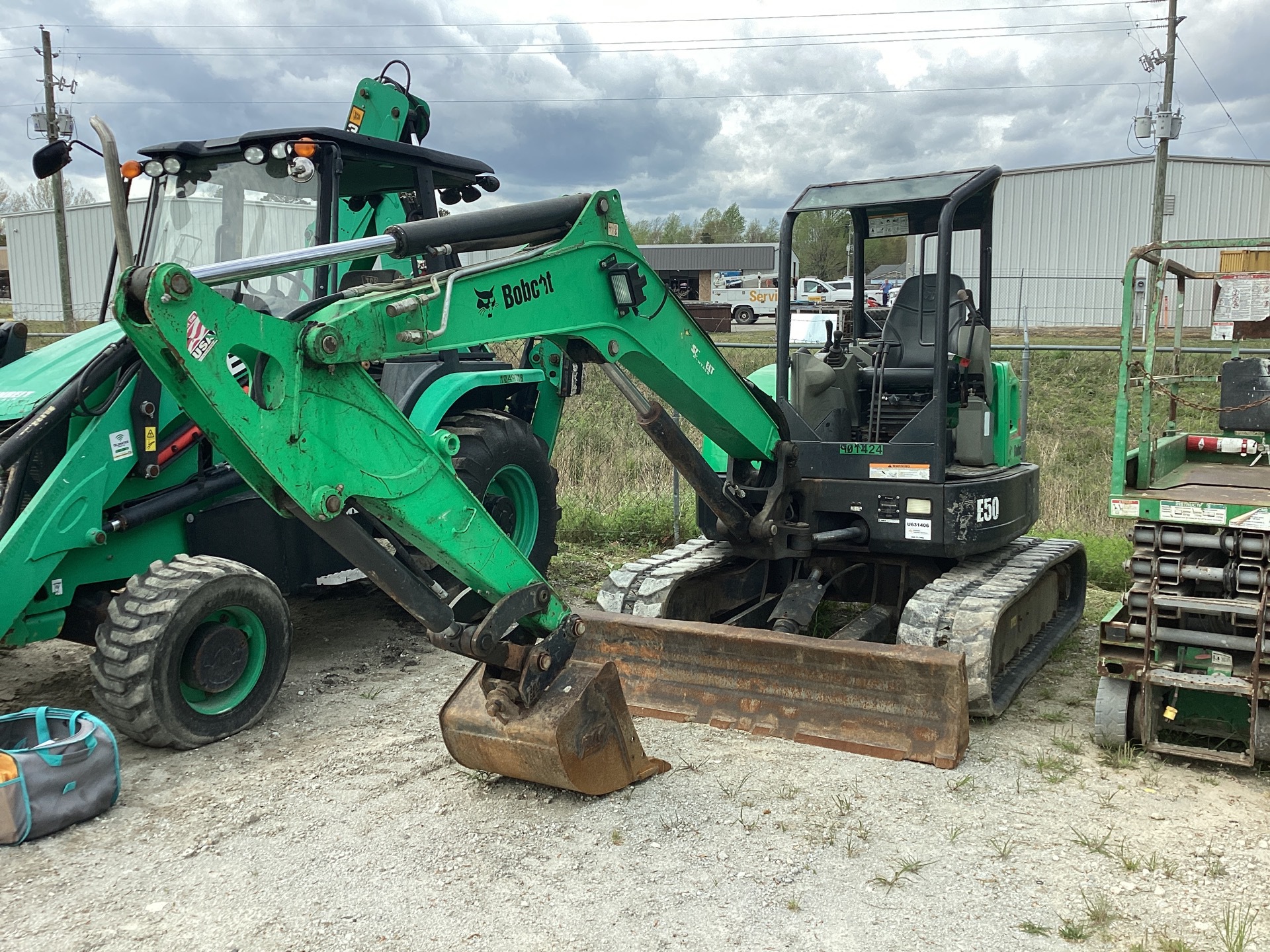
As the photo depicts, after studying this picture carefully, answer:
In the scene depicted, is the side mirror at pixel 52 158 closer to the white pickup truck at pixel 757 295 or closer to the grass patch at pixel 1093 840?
the grass patch at pixel 1093 840

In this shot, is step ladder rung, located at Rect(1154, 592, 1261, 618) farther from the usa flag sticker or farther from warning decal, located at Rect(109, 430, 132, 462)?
warning decal, located at Rect(109, 430, 132, 462)

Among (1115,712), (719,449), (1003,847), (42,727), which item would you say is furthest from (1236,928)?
(42,727)

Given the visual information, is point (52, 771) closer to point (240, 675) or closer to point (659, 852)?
point (240, 675)

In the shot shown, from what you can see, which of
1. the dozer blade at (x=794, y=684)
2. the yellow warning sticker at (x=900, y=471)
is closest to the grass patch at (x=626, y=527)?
the yellow warning sticker at (x=900, y=471)

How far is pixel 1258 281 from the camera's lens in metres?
6.05

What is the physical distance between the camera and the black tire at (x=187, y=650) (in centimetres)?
492

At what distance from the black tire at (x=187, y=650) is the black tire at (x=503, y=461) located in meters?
1.40

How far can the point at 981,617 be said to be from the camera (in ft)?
18.0

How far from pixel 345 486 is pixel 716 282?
42.1 meters

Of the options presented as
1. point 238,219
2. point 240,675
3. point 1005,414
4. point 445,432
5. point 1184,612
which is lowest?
point 240,675

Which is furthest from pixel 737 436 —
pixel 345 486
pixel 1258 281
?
pixel 1258 281

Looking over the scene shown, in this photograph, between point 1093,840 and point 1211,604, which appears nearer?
point 1093,840

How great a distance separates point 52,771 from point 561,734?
6.54 ft

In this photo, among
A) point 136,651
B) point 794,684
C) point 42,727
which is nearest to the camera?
point 42,727
